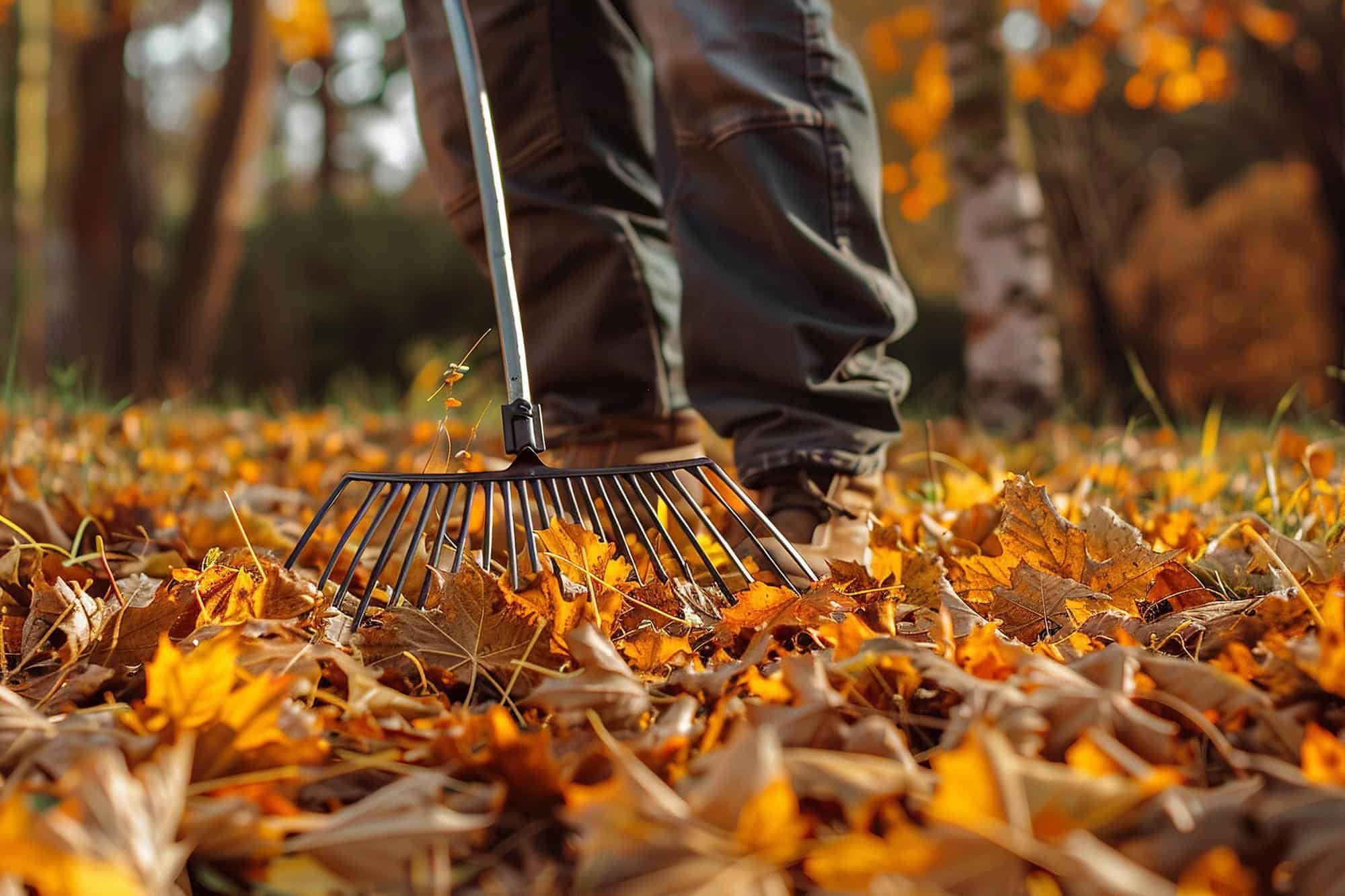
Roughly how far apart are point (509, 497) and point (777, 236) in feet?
1.95

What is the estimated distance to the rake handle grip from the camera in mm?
1198

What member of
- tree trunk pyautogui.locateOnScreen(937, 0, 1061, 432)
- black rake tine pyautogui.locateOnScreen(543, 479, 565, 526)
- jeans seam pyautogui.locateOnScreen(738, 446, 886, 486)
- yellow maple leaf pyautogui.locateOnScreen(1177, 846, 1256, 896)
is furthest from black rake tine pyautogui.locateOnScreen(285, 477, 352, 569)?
tree trunk pyautogui.locateOnScreen(937, 0, 1061, 432)

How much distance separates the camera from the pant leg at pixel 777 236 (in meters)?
1.41

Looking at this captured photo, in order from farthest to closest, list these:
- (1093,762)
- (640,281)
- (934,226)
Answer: (934,226) < (640,281) < (1093,762)

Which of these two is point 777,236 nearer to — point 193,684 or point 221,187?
point 193,684

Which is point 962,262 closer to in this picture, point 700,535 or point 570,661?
point 700,535

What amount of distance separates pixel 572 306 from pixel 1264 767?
52.4 inches

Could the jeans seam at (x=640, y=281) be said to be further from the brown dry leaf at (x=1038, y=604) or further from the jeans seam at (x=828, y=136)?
the brown dry leaf at (x=1038, y=604)

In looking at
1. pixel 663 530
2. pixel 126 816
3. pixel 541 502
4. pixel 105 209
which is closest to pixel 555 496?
pixel 541 502

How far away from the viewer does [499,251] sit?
130cm

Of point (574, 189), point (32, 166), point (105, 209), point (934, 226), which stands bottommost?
point (934, 226)

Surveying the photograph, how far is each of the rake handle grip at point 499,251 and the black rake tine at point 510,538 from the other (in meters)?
0.10

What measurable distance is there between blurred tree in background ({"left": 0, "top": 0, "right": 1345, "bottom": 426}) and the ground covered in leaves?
125cm

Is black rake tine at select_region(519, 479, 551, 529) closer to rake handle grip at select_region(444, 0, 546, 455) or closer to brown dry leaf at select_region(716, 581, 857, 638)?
rake handle grip at select_region(444, 0, 546, 455)
